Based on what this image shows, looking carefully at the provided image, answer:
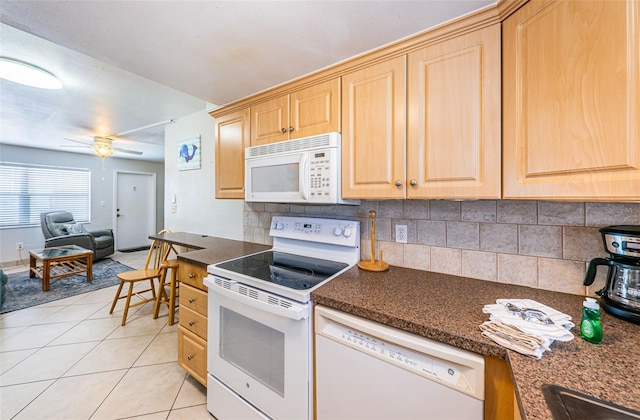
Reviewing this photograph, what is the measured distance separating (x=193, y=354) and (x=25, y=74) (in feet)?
8.28

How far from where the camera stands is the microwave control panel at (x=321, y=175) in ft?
4.39

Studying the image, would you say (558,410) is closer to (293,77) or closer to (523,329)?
(523,329)

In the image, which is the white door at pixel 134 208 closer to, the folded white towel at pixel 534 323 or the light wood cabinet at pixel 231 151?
the light wood cabinet at pixel 231 151

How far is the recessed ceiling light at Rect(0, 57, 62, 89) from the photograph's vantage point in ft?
6.01

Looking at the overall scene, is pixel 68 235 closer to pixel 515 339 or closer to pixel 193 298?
pixel 193 298

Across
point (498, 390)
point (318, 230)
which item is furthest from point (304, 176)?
point (498, 390)

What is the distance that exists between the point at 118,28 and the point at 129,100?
5.80 ft

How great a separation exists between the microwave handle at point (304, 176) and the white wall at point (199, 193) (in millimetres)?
1144

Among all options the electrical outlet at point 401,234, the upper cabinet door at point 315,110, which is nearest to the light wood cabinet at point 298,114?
the upper cabinet door at point 315,110

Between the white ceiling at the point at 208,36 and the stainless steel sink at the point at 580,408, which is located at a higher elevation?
the white ceiling at the point at 208,36

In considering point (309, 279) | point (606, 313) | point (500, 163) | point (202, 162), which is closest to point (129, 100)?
point (202, 162)

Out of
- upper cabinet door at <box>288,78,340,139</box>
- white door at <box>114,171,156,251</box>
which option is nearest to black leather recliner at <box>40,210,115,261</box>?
white door at <box>114,171,156,251</box>

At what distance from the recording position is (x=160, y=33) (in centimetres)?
120

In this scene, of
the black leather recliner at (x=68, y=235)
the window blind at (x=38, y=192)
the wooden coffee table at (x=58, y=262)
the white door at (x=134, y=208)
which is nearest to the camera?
the wooden coffee table at (x=58, y=262)
